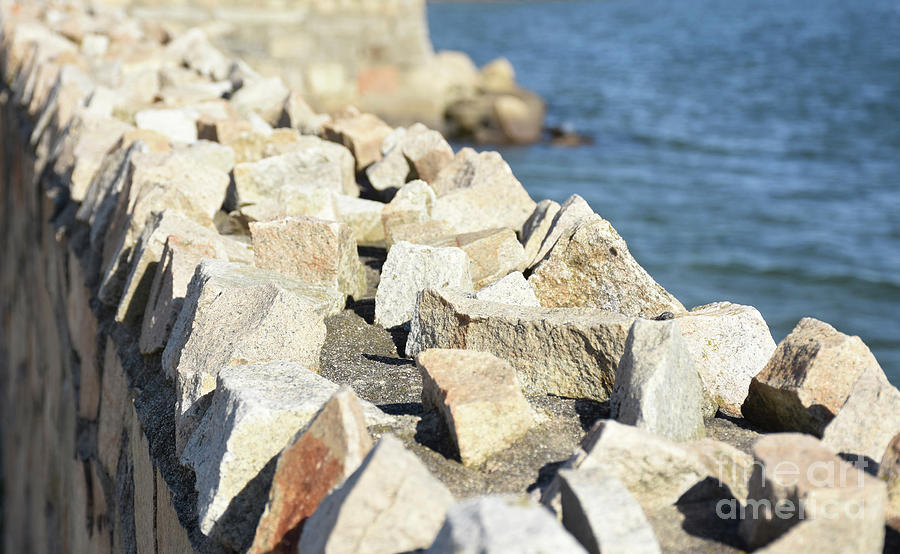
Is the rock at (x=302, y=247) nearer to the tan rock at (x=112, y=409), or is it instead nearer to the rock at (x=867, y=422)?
the tan rock at (x=112, y=409)

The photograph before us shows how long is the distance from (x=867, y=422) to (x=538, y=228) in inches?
39.2

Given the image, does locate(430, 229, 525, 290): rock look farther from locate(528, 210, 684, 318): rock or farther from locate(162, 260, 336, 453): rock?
locate(162, 260, 336, 453): rock

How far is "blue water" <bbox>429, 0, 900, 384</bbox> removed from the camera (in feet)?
29.2

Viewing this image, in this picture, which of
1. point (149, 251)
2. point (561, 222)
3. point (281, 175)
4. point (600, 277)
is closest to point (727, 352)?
point (600, 277)

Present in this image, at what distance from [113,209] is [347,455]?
5.79 feet

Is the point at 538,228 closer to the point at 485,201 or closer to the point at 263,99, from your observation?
the point at 485,201

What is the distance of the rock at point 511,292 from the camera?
180cm

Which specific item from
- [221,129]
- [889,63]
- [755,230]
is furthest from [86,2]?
[889,63]

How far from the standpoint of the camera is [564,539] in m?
0.94

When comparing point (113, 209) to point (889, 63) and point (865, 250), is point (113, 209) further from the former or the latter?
point (889, 63)

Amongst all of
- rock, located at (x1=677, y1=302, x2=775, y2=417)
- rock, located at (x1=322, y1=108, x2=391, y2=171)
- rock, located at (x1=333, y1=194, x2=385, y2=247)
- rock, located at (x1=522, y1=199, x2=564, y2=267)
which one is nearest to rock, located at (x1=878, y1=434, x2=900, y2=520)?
rock, located at (x1=677, y1=302, x2=775, y2=417)

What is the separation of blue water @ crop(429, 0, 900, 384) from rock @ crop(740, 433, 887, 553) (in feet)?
22.0

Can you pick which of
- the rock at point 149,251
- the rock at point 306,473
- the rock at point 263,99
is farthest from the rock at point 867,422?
the rock at point 263,99

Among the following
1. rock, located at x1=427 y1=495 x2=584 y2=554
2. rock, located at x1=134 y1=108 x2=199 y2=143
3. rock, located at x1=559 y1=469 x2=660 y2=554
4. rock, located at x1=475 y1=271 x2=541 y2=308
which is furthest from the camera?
rock, located at x1=134 y1=108 x2=199 y2=143
